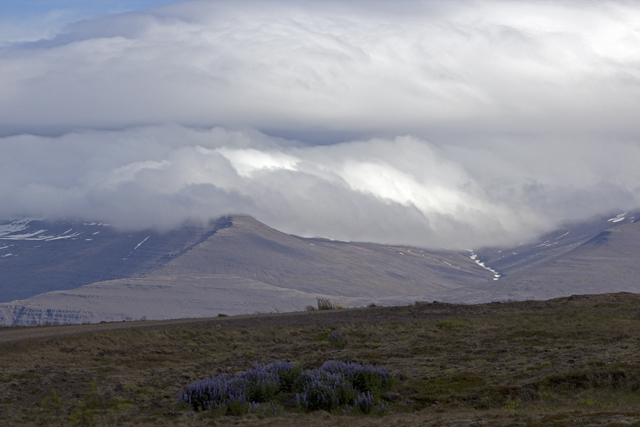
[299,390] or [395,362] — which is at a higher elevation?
[395,362]

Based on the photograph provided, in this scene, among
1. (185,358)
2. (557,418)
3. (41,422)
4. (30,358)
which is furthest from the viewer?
(185,358)

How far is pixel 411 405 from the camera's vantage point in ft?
71.5

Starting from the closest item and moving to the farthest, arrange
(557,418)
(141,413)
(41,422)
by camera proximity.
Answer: (557,418) → (41,422) → (141,413)

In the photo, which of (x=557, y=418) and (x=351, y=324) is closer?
(x=557, y=418)

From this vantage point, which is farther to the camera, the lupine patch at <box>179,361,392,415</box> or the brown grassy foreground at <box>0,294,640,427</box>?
the lupine patch at <box>179,361,392,415</box>

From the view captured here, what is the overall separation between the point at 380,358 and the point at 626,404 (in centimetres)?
1096

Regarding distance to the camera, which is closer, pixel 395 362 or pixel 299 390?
pixel 299 390

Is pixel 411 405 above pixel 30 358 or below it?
below

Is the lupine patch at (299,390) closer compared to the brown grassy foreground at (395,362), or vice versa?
the brown grassy foreground at (395,362)

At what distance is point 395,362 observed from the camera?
27750mm

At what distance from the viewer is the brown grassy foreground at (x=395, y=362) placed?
66.9 feet

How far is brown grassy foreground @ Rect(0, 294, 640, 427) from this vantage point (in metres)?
20.4

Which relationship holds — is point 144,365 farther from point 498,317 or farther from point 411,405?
point 498,317

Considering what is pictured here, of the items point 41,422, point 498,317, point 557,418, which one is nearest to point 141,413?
point 41,422
